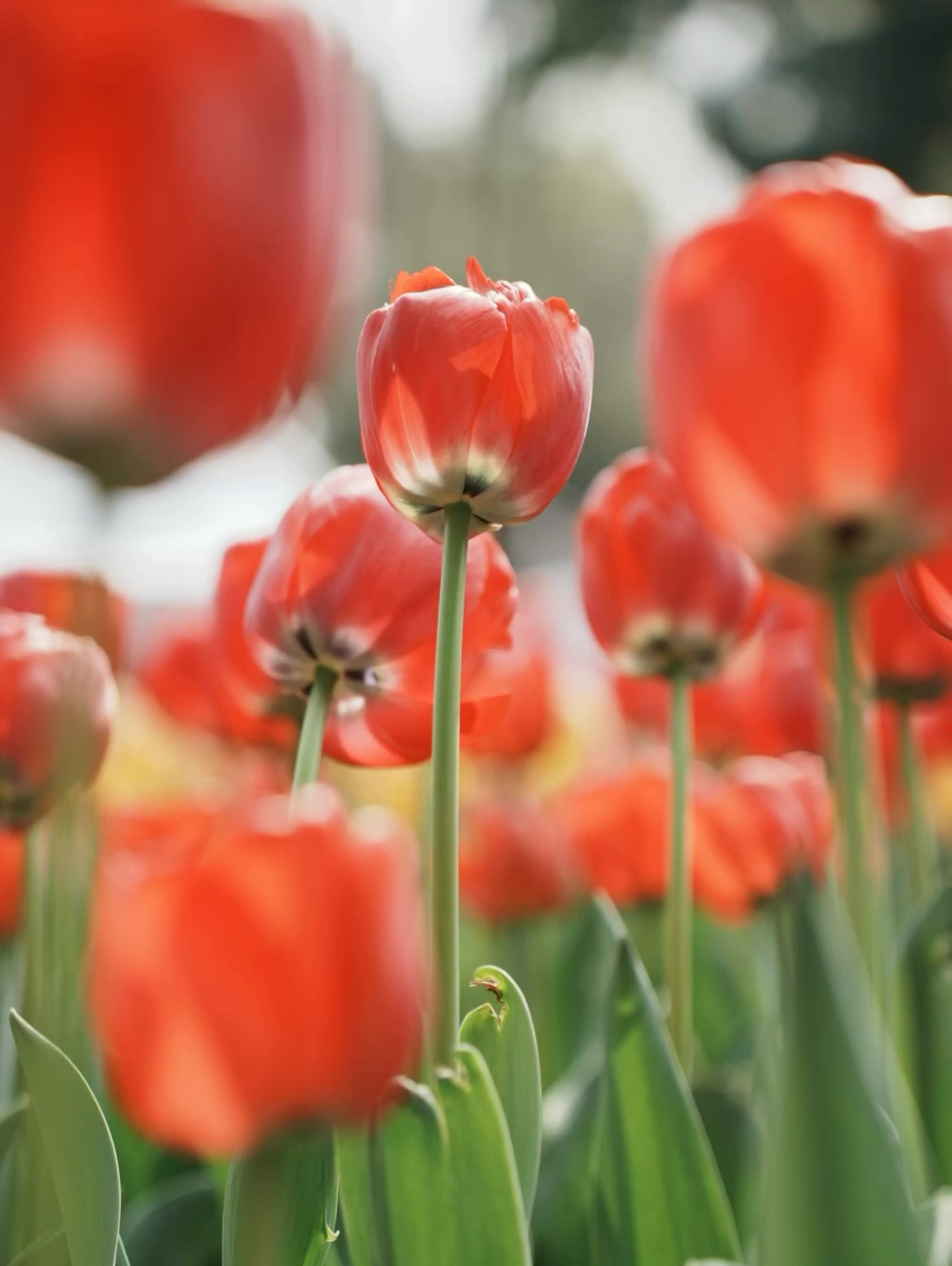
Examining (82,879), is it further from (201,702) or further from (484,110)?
(484,110)

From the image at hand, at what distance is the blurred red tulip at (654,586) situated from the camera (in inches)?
25.0

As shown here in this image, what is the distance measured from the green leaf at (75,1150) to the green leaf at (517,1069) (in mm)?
113

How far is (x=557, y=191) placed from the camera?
10242 mm

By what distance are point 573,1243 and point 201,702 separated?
70 cm

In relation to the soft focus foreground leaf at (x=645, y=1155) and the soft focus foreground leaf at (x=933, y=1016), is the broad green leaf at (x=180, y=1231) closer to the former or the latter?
the soft focus foreground leaf at (x=645, y=1155)

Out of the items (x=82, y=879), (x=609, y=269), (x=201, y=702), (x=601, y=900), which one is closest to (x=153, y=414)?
(x=601, y=900)

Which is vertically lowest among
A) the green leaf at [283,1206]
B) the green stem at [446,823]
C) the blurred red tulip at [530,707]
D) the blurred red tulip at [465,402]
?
the green leaf at [283,1206]

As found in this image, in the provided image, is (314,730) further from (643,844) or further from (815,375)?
(643,844)

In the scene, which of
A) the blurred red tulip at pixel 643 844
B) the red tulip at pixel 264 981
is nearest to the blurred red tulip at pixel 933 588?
the red tulip at pixel 264 981

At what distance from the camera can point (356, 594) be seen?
43 cm

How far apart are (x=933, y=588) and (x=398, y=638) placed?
0.60 ft

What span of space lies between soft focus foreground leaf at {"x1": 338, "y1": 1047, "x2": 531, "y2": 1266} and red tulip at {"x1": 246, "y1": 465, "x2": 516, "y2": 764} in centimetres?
17

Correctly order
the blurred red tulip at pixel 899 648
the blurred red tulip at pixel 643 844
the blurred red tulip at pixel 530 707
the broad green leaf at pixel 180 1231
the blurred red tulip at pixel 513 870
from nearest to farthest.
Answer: the broad green leaf at pixel 180 1231 < the blurred red tulip at pixel 899 648 < the blurred red tulip at pixel 643 844 < the blurred red tulip at pixel 513 870 < the blurred red tulip at pixel 530 707

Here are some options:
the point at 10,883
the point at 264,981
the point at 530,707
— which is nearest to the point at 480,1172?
the point at 264,981
